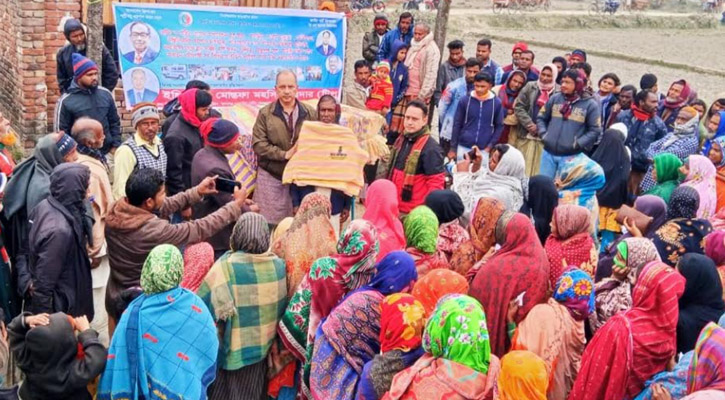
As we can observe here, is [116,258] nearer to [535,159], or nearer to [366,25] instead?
[535,159]

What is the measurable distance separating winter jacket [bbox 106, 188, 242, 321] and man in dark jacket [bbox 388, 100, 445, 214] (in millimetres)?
2139

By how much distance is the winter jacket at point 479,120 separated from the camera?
8.51 metres

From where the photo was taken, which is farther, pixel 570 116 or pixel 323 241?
pixel 570 116

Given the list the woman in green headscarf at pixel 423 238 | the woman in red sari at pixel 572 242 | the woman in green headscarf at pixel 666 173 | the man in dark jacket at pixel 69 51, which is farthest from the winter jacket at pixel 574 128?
the man in dark jacket at pixel 69 51

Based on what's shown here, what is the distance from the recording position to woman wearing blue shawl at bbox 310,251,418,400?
13.2 feet

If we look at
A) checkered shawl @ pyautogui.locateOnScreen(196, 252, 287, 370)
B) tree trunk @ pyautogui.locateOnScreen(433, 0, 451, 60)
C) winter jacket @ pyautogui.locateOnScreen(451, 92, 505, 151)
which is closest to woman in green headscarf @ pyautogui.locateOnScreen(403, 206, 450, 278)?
checkered shawl @ pyautogui.locateOnScreen(196, 252, 287, 370)

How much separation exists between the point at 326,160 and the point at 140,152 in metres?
1.52

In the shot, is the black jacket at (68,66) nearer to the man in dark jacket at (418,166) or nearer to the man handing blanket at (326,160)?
the man handing blanket at (326,160)

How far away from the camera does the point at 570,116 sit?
8.16 meters

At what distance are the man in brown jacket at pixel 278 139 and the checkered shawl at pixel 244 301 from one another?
237 cm

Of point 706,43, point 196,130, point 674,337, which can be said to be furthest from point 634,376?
point 706,43

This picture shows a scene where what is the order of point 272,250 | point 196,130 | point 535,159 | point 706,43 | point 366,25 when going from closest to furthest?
1. point 272,250
2. point 196,130
3. point 535,159
4. point 366,25
5. point 706,43

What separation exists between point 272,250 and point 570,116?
451 cm

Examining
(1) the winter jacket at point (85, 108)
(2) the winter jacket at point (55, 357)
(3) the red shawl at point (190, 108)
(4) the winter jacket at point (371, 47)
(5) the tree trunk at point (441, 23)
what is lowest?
(2) the winter jacket at point (55, 357)
